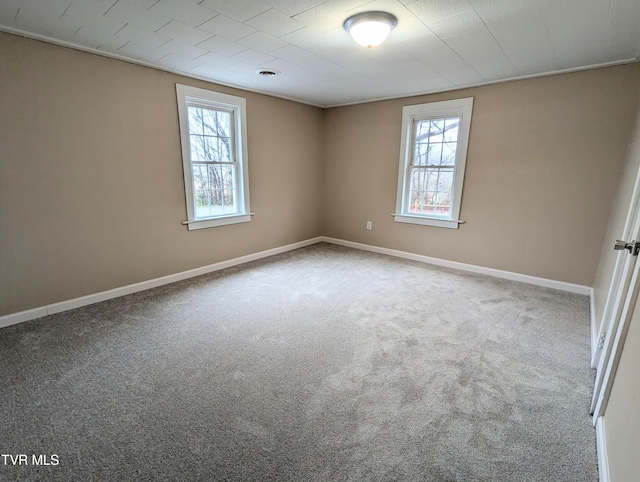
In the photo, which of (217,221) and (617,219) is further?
(217,221)

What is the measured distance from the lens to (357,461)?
1417mm

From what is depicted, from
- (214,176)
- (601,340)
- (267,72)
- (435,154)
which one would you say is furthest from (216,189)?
(601,340)

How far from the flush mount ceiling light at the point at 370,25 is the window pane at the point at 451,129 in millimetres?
2207

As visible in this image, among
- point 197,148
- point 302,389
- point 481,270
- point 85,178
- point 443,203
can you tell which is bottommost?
point 302,389

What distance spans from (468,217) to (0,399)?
4560 millimetres

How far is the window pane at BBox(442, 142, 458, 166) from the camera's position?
4.04 m

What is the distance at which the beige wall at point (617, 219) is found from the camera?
2.31m

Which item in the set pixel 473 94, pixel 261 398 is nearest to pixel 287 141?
pixel 473 94

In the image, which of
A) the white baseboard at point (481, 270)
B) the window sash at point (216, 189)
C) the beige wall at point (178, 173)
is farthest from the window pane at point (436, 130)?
the window sash at point (216, 189)

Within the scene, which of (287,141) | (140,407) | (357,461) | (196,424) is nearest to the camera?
(357,461)

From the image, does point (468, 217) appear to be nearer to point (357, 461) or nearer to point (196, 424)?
point (357, 461)

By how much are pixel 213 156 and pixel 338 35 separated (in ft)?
7.21

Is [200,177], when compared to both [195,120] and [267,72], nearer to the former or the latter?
[195,120]

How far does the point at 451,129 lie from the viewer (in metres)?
4.03
